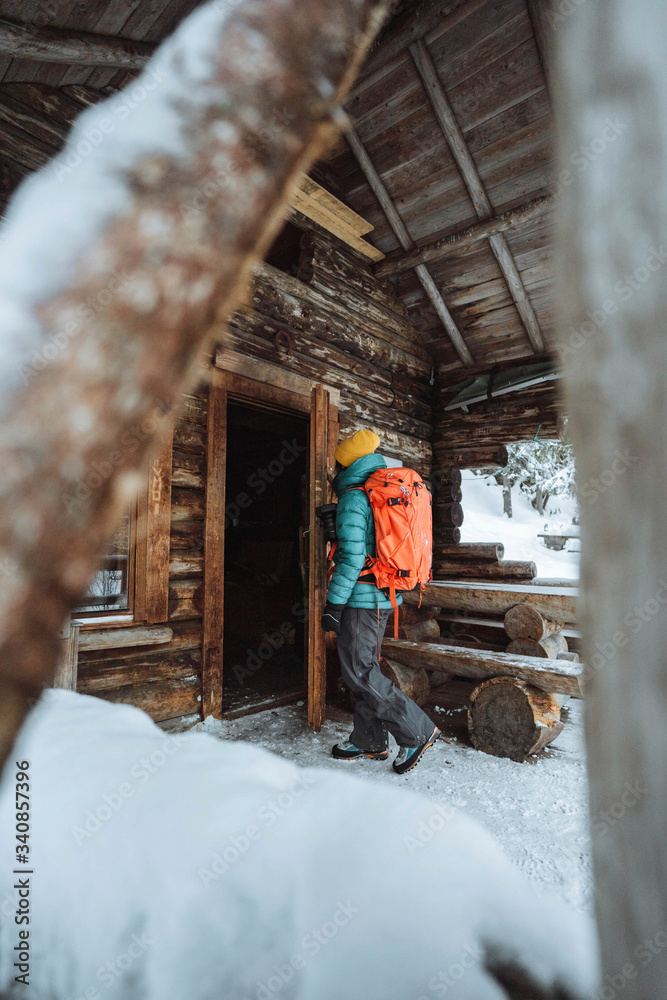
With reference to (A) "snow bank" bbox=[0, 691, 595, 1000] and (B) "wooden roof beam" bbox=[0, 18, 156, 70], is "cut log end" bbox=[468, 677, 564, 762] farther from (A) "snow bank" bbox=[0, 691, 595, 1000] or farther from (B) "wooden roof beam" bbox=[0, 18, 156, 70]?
(B) "wooden roof beam" bbox=[0, 18, 156, 70]

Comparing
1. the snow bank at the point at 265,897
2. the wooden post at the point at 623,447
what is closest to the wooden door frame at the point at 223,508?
the snow bank at the point at 265,897

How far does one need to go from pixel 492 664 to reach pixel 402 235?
4.27m

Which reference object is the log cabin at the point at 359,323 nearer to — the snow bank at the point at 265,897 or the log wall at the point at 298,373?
the log wall at the point at 298,373

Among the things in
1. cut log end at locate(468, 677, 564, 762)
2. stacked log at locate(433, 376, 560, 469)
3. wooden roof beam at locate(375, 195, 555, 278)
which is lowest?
cut log end at locate(468, 677, 564, 762)

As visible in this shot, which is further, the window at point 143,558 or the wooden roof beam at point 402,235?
the wooden roof beam at point 402,235

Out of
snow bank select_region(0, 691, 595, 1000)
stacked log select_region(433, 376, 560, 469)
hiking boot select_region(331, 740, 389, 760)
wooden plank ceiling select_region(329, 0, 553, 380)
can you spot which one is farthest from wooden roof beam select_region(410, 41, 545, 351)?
snow bank select_region(0, 691, 595, 1000)

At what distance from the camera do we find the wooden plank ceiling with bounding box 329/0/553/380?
3.67 meters

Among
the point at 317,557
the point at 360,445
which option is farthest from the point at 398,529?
the point at 317,557

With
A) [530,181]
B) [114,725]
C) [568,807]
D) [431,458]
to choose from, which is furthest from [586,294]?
[431,458]

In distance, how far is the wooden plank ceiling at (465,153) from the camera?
12.0 feet

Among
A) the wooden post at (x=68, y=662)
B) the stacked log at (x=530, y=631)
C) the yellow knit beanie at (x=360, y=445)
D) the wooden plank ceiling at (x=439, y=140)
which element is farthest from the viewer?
the stacked log at (x=530, y=631)

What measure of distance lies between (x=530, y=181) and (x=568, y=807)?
4.96 m

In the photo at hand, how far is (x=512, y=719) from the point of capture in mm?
3564

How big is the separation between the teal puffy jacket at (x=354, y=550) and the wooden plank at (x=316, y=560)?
526 millimetres
